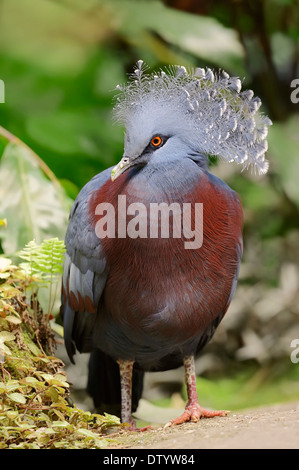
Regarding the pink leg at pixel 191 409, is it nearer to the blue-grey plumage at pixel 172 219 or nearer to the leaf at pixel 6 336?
the blue-grey plumage at pixel 172 219

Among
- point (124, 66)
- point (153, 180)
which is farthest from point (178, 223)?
point (124, 66)

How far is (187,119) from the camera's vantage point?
97.7 inches

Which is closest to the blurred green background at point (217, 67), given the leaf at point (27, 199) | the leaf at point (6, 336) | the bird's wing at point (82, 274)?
the leaf at point (27, 199)

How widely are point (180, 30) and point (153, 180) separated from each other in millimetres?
1669

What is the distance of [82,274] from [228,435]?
94 centimetres

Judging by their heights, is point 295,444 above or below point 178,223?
below

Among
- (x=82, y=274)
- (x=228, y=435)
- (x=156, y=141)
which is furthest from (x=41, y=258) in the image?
(x=228, y=435)

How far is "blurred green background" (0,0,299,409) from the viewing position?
3.90 metres

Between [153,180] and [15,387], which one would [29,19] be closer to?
[153,180]

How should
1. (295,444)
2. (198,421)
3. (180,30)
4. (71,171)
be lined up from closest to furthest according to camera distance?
(295,444) < (198,421) < (180,30) < (71,171)

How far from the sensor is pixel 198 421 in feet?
8.55

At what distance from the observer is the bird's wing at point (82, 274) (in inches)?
100

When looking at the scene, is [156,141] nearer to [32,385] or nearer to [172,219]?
[172,219]

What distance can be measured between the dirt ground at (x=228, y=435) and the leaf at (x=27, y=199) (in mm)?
1088
